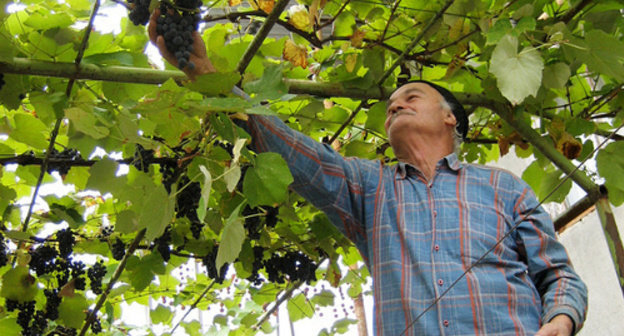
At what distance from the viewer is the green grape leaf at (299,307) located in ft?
8.34

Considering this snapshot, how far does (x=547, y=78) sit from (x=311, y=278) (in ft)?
2.91

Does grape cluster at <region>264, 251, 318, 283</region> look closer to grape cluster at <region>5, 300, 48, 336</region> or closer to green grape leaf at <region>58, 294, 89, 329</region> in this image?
green grape leaf at <region>58, 294, 89, 329</region>

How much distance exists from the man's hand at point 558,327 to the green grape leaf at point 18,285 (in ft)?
3.98

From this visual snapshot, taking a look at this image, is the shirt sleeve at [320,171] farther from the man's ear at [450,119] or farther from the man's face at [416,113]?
the man's ear at [450,119]

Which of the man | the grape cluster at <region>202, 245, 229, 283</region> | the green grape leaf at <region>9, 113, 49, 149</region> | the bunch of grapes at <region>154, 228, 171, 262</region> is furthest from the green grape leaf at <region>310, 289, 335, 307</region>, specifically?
the green grape leaf at <region>9, 113, 49, 149</region>

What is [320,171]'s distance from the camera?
1.50m

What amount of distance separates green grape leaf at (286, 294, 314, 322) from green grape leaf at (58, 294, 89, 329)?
826mm

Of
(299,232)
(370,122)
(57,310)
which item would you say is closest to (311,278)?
(299,232)

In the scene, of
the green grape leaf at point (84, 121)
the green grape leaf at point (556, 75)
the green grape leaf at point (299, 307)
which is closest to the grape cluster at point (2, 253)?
the green grape leaf at point (84, 121)

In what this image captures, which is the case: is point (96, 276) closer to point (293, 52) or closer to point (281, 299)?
point (281, 299)

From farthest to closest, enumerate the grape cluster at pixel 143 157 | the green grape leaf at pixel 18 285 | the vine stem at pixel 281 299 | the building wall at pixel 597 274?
Answer: the building wall at pixel 597 274 < the vine stem at pixel 281 299 < the green grape leaf at pixel 18 285 < the grape cluster at pixel 143 157

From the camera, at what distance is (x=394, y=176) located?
1.62 m

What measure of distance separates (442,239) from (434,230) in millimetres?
28

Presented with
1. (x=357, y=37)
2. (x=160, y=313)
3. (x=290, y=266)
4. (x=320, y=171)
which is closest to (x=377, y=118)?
(x=357, y=37)
